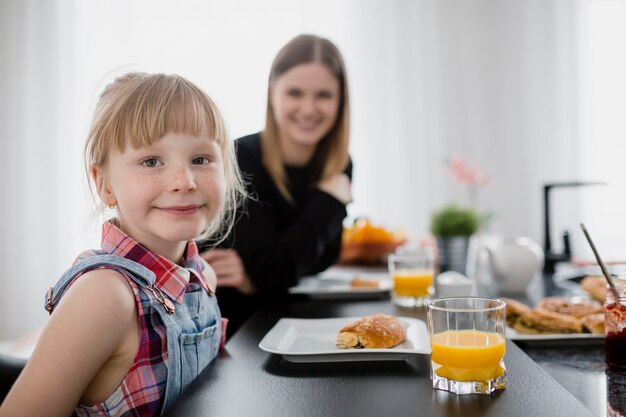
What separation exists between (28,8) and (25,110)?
73 centimetres

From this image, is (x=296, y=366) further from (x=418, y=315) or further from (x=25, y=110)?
(x=25, y=110)

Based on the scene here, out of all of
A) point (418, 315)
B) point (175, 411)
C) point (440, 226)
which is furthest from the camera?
point (440, 226)

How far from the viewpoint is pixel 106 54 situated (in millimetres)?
4566

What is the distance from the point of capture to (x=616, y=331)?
100cm

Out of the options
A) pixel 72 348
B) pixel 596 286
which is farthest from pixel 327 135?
pixel 72 348

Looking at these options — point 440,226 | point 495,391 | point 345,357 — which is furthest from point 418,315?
point 440,226

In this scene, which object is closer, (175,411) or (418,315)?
(175,411)

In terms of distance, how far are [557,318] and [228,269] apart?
2.77 feet

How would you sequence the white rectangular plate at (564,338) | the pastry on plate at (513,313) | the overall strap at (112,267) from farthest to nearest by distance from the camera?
the pastry on plate at (513,313) → the white rectangular plate at (564,338) → the overall strap at (112,267)

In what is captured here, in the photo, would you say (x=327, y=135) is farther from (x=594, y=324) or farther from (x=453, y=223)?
(x=594, y=324)

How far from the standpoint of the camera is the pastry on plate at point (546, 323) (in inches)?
46.5

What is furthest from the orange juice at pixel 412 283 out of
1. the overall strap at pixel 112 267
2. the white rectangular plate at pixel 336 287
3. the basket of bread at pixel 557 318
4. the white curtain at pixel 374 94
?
the white curtain at pixel 374 94

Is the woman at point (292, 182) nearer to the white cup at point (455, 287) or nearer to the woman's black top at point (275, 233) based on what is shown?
the woman's black top at point (275, 233)

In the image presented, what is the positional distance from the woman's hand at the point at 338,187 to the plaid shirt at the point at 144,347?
955 mm
